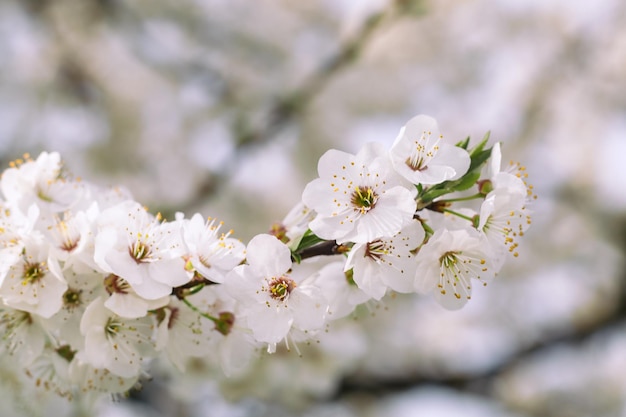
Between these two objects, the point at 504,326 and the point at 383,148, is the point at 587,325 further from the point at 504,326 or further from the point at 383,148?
the point at 383,148

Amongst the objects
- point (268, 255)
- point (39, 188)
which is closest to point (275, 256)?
point (268, 255)

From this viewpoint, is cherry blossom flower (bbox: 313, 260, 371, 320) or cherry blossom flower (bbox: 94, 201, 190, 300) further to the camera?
cherry blossom flower (bbox: 313, 260, 371, 320)

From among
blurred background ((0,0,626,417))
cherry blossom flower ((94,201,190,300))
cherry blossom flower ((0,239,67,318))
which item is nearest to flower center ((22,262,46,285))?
cherry blossom flower ((0,239,67,318))

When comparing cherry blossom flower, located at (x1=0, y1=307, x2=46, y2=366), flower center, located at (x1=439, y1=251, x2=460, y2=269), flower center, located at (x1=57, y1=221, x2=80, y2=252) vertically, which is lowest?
cherry blossom flower, located at (x1=0, y1=307, x2=46, y2=366)

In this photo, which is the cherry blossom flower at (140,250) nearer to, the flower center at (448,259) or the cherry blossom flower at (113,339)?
the cherry blossom flower at (113,339)

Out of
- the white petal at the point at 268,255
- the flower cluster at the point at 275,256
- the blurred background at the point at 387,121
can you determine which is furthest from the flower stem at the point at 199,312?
the blurred background at the point at 387,121

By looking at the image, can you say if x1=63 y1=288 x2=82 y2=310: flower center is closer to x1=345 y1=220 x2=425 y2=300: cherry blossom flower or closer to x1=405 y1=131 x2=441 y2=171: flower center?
x1=345 y1=220 x2=425 y2=300: cherry blossom flower

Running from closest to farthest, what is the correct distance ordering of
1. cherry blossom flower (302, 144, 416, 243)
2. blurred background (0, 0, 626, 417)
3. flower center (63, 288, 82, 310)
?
cherry blossom flower (302, 144, 416, 243) → flower center (63, 288, 82, 310) → blurred background (0, 0, 626, 417)
